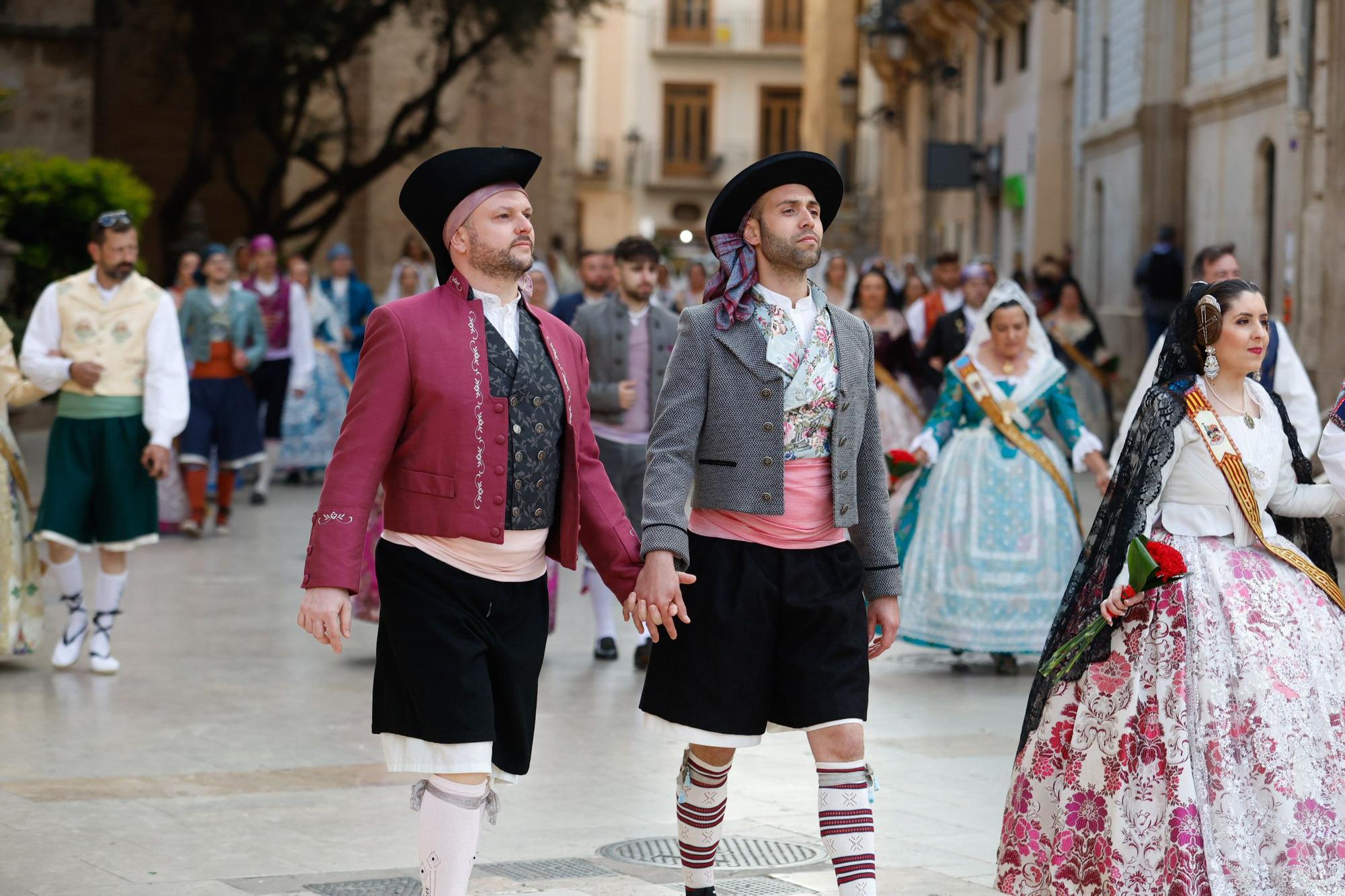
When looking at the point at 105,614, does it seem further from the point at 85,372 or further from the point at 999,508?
the point at 999,508

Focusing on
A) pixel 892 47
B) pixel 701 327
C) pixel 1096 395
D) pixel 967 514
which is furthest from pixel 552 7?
pixel 701 327

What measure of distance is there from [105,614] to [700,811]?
185 inches

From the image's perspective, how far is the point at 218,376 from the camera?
1412cm

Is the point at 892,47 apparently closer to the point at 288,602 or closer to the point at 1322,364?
the point at 1322,364

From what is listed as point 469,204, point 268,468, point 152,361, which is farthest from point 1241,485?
point 268,468

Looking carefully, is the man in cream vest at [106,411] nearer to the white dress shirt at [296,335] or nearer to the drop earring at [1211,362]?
the drop earring at [1211,362]

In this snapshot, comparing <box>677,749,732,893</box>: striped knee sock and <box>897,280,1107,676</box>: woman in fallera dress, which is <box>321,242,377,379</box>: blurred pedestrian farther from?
<box>677,749,732,893</box>: striped knee sock

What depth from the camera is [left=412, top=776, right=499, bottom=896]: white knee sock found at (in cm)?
466

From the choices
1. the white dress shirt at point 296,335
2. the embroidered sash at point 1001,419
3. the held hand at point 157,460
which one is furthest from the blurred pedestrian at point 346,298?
the embroidered sash at point 1001,419

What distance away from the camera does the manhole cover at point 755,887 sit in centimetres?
565

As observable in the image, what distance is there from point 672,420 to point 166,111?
1056 inches

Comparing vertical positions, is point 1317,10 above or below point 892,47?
below

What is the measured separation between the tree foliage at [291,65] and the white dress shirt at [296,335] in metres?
10.3

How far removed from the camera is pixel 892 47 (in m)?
31.7
